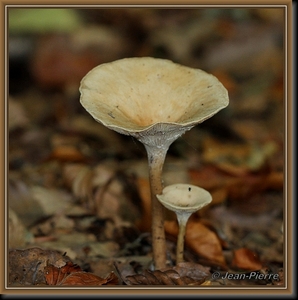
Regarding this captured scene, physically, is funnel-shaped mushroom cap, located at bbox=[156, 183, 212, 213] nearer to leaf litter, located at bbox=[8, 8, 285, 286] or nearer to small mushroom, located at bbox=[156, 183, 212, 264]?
small mushroom, located at bbox=[156, 183, 212, 264]

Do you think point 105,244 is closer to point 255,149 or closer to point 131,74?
point 131,74

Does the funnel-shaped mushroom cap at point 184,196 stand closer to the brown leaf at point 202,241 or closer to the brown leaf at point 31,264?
the brown leaf at point 202,241

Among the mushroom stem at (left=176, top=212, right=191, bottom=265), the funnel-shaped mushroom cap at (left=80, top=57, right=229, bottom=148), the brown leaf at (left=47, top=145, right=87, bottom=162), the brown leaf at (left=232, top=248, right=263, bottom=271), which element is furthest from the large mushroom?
the brown leaf at (left=47, top=145, right=87, bottom=162)

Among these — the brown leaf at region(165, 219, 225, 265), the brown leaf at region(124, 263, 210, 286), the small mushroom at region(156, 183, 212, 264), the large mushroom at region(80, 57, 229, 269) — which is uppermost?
the large mushroom at region(80, 57, 229, 269)

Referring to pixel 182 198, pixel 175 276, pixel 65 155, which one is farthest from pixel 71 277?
pixel 65 155

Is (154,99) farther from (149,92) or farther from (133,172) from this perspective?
(133,172)
